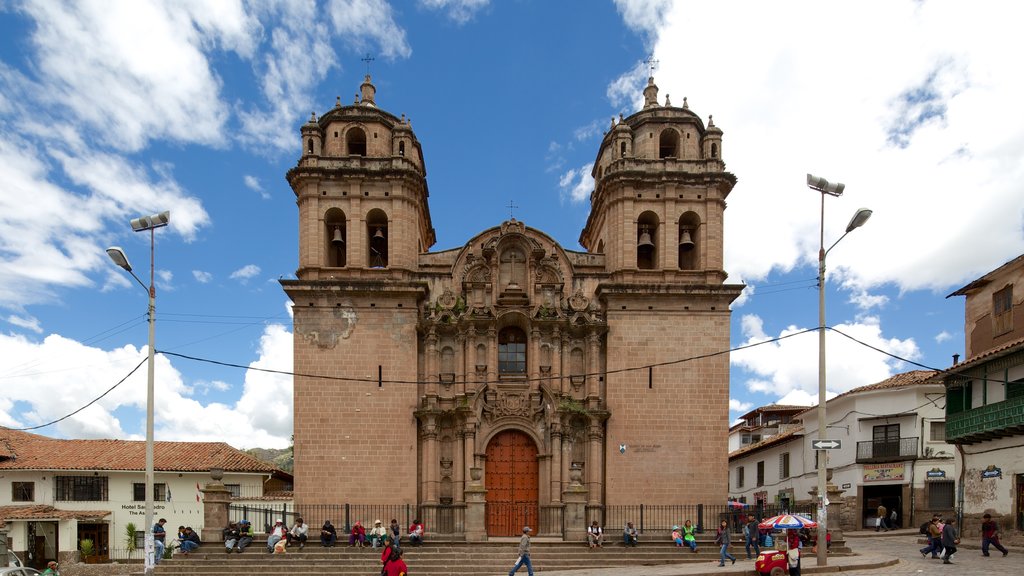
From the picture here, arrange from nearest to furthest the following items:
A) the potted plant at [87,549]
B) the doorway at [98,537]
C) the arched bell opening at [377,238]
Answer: the arched bell opening at [377,238]
the potted plant at [87,549]
the doorway at [98,537]

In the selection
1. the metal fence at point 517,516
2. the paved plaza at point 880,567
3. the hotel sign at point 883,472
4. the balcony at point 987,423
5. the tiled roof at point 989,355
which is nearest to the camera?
the paved plaza at point 880,567

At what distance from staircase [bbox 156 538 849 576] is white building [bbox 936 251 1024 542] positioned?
6391 millimetres

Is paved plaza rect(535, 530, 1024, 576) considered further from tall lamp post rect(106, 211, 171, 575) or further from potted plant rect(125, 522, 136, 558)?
potted plant rect(125, 522, 136, 558)

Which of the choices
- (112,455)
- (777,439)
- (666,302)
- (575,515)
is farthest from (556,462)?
(777,439)

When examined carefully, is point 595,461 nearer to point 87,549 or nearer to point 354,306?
point 354,306

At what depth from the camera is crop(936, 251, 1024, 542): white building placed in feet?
74.9

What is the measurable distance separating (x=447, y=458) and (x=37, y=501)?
1822 cm

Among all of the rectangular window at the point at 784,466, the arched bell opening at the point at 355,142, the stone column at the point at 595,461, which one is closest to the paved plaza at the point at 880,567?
the stone column at the point at 595,461

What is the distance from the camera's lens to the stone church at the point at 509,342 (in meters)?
24.9

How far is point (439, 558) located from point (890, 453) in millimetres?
22568

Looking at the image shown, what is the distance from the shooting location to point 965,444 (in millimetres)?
25781

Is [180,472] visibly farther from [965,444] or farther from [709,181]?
[965,444]

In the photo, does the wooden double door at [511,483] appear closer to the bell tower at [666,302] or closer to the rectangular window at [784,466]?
the bell tower at [666,302]

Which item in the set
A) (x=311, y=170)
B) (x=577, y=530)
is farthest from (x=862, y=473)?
(x=311, y=170)
